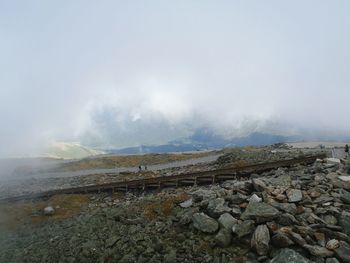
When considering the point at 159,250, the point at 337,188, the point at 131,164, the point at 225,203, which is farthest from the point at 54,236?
the point at 131,164

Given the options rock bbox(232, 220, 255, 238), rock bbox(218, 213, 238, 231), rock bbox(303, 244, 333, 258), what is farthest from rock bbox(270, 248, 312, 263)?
rock bbox(218, 213, 238, 231)

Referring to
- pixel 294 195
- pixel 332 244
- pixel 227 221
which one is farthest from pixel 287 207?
pixel 227 221

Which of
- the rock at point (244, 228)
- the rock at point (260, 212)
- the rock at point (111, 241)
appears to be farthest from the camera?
the rock at point (111, 241)

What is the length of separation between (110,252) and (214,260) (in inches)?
263

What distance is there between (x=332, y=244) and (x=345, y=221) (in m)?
2.37

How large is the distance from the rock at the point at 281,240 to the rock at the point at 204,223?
11.7 ft

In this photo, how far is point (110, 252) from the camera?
2142 cm

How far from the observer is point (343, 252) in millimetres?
16922

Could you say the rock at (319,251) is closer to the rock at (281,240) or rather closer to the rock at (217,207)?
the rock at (281,240)

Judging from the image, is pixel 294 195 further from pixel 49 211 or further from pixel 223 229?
pixel 49 211

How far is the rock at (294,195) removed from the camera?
2122 centimetres

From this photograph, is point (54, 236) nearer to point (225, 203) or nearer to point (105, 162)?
point (225, 203)

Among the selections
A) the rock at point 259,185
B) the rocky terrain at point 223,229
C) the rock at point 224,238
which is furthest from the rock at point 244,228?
the rock at point 259,185

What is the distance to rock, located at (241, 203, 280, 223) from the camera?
19.5 m
